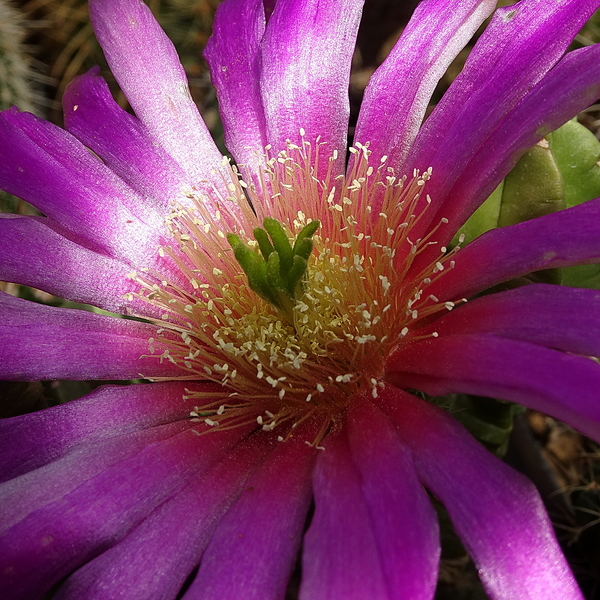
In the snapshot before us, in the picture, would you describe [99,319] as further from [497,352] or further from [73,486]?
[497,352]

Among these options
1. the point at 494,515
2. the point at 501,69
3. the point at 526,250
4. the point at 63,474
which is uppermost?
the point at 501,69

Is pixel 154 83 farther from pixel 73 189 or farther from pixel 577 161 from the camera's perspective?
pixel 577 161

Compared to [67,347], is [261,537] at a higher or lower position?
lower

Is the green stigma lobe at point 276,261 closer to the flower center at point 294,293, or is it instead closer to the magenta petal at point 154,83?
the flower center at point 294,293

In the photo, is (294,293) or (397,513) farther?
(294,293)

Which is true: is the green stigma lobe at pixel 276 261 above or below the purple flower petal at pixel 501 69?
below

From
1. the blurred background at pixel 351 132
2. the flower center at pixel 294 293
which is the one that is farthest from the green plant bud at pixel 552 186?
the blurred background at pixel 351 132

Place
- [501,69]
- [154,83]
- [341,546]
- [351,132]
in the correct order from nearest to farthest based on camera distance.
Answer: [341,546]
[501,69]
[154,83]
[351,132]

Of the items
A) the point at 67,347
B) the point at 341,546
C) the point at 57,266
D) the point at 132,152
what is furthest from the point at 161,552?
→ the point at 132,152
